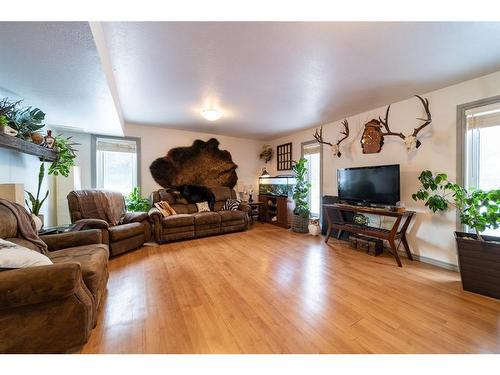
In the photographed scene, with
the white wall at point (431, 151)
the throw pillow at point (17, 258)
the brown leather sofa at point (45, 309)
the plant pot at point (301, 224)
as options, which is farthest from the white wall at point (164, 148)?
the brown leather sofa at point (45, 309)

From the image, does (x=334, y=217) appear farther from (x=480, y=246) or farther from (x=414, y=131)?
(x=480, y=246)

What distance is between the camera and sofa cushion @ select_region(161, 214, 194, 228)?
3479mm

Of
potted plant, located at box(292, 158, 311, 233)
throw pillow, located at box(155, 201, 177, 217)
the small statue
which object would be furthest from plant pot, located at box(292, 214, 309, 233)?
the small statue

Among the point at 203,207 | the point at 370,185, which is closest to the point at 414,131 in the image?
the point at 370,185

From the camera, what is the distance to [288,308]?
5.51 feet

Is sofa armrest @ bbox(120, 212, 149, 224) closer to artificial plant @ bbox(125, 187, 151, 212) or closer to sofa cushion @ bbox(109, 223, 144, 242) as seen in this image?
sofa cushion @ bbox(109, 223, 144, 242)

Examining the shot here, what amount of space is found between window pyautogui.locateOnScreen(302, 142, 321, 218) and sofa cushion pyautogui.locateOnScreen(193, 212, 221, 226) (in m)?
2.21

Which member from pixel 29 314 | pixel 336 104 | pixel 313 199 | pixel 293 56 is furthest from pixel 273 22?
pixel 313 199

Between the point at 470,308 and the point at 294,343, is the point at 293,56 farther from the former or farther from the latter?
the point at 470,308

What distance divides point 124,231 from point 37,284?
6.32 ft

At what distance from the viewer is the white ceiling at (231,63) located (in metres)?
1.46

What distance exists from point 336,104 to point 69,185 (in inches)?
183

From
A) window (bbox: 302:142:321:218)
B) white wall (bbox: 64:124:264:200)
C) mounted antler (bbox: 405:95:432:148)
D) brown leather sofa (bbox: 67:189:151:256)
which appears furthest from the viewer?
window (bbox: 302:142:321:218)

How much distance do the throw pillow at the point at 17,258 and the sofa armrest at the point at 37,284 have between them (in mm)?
78
